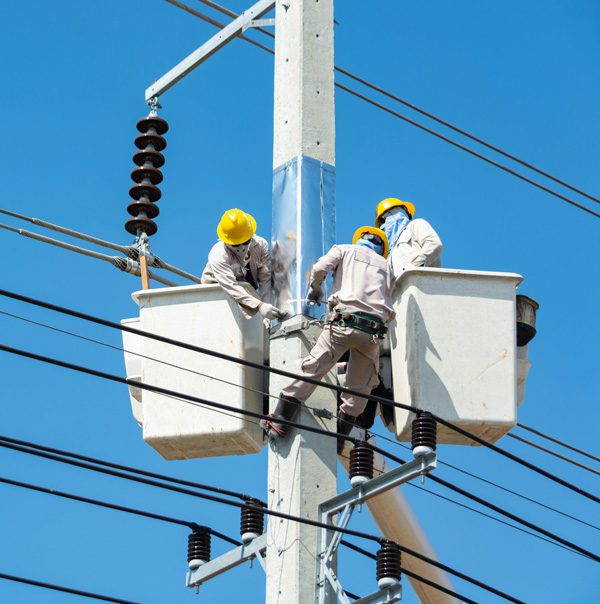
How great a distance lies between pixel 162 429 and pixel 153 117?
3.79 m

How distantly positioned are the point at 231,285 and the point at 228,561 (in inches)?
73.5

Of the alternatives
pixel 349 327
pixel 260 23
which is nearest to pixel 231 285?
pixel 349 327

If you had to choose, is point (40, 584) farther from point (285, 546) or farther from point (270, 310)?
point (270, 310)

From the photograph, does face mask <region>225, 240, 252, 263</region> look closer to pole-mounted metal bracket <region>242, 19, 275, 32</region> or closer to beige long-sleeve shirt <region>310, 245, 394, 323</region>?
beige long-sleeve shirt <region>310, 245, 394, 323</region>

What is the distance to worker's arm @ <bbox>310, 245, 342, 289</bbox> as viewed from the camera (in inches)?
440

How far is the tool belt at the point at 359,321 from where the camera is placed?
10914 mm

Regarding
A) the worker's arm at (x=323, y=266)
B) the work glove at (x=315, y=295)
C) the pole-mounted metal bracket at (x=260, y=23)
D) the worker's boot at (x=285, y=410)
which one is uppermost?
the pole-mounted metal bracket at (x=260, y=23)

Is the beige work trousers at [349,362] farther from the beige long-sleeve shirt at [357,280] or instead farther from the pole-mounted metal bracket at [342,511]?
the pole-mounted metal bracket at [342,511]

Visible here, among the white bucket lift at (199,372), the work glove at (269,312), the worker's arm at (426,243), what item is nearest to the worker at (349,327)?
the work glove at (269,312)

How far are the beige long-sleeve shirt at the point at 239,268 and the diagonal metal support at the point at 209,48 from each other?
1551 mm

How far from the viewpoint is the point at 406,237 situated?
12.3m

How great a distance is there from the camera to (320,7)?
1204 centimetres

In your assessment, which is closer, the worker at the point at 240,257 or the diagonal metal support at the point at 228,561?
the diagonal metal support at the point at 228,561

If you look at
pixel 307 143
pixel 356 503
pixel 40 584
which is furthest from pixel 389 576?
pixel 307 143
